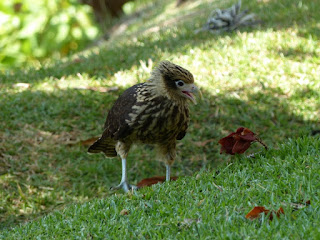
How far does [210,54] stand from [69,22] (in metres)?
5.69

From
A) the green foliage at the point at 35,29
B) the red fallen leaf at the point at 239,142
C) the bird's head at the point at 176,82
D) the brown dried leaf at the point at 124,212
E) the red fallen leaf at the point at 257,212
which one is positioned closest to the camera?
the red fallen leaf at the point at 257,212

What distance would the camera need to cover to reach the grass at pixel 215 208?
11.1ft

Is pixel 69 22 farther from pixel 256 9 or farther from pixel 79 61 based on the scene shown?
pixel 256 9

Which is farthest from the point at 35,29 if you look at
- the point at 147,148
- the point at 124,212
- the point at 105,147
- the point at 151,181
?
the point at 124,212

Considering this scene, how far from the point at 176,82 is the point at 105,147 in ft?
4.80

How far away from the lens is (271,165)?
14.8 ft

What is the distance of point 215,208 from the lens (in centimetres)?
378

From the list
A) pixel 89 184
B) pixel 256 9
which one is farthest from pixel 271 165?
pixel 256 9

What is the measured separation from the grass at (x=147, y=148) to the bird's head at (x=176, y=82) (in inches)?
32.7

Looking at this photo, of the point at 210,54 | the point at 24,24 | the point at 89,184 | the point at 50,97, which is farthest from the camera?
the point at 24,24

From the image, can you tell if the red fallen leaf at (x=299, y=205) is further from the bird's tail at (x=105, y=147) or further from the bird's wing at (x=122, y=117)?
the bird's tail at (x=105, y=147)

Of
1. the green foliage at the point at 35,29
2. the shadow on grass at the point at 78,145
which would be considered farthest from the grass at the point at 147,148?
the green foliage at the point at 35,29

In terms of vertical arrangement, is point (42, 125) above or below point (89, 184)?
above

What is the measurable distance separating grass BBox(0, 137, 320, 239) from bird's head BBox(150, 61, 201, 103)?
0.91m
